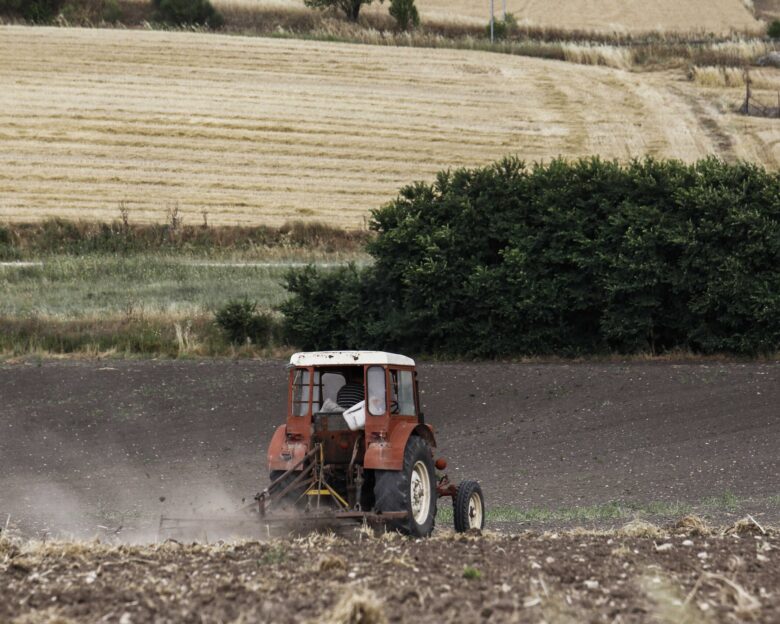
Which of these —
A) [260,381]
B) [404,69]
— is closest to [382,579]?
[260,381]

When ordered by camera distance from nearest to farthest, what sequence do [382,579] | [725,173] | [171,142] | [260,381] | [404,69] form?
[382,579] → [260,381] → [725,173] → [171,142] → [404,69]

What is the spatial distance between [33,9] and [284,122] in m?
26.1

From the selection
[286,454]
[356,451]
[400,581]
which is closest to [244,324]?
[286,454]

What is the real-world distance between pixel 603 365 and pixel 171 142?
27.6 meters

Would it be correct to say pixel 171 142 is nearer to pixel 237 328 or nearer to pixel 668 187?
pixel 237 328

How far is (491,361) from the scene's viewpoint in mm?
25469

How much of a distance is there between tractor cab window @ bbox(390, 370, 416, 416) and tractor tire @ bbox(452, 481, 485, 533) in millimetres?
1006

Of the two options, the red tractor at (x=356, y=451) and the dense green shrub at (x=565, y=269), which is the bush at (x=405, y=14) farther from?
the red tractor at (x=356, y=451)

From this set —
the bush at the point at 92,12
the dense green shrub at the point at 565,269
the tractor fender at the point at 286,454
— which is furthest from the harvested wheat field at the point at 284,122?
the tractor fender at the point at 286,454

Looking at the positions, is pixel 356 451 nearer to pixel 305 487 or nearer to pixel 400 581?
pixel 305 487

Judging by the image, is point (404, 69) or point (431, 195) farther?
point (404, 69)

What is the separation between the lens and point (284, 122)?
4944 cm

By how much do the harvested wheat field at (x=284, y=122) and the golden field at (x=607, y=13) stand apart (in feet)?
38.3

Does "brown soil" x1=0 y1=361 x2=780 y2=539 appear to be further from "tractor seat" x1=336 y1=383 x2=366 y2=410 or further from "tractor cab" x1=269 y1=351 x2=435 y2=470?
"tractor seat" x1=336 y1=383 x2=366 y2=410
